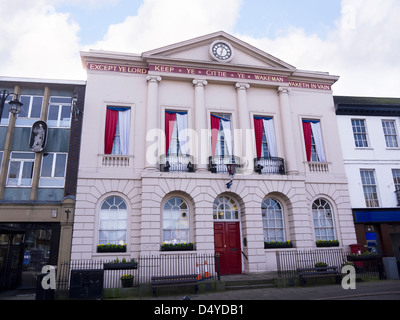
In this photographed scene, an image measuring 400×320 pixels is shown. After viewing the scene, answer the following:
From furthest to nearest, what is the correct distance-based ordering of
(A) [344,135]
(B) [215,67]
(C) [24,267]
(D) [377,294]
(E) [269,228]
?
Answer: (A) [344,135] → (B) [215,67] → (E) [269,228] → (C) [24,267] → (D) [377,294]

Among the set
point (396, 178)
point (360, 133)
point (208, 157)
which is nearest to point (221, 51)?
point (208, 157)

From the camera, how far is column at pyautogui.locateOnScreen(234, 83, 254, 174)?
715 inches

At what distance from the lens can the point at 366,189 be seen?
65.3 ft

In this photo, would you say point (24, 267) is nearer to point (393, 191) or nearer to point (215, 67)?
point (215, 67)

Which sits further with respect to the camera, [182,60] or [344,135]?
[344,135]

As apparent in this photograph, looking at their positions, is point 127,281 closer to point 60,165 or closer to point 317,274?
point 60,165

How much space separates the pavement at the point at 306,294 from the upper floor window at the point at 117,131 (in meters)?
8.07

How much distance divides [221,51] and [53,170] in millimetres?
12486

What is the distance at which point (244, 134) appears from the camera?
18594 mm

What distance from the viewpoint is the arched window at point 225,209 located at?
1770cm

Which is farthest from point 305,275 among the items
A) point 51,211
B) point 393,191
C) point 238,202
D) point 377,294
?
point 51,211

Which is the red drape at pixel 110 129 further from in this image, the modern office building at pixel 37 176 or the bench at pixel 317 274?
the bench at pixel 317 274

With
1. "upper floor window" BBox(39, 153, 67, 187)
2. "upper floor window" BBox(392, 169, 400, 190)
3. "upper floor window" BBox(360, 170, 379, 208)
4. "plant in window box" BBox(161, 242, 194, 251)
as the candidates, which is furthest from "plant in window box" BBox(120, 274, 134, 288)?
"upper floor window" BBox(392, 169, 400, 190)

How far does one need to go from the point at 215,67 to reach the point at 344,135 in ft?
32.1
